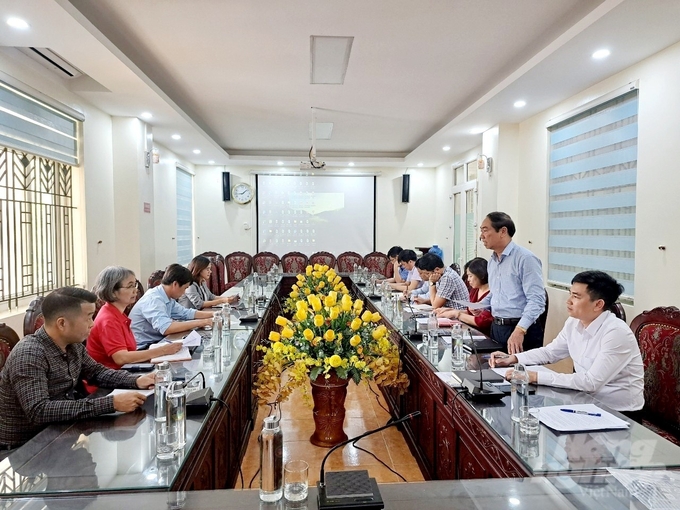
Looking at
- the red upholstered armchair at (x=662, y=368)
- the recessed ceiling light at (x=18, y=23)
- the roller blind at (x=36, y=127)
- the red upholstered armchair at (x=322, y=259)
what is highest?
the recessed ceiling light at (x=18, y=23)

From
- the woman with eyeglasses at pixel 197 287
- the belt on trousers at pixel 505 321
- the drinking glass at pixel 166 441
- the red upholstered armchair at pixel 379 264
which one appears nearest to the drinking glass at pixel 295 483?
the drinking glass at pixel 166 441

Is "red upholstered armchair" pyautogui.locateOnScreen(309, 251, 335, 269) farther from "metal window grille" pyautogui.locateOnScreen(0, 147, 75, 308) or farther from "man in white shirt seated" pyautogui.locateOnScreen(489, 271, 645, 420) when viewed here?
"man in white shirt seated" pyautogui.locateOnScreen(489, 271, 645, 420)

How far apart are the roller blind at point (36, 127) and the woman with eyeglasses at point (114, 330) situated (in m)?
1.82

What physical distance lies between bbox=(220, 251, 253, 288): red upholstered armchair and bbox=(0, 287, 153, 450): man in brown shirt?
5844 millimetres

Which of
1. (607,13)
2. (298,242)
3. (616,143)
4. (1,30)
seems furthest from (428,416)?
(298,242)

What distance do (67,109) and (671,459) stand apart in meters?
4.88

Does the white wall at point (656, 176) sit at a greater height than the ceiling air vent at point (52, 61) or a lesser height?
lesser

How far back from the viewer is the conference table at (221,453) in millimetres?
1123

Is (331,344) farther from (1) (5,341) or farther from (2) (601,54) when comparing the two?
(2) (601,54)

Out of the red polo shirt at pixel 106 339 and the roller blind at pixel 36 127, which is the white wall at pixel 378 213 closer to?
the roller blind at pixel 36 127

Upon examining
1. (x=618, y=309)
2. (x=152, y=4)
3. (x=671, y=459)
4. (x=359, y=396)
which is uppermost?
Result: (x=152, y=4)

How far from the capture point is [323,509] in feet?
3.07

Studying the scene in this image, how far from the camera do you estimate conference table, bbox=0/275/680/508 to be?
1.12 m

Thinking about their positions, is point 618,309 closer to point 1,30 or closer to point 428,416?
point 428,416
